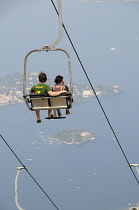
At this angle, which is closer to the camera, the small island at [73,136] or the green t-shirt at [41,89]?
the green t-shirt at [41,89]

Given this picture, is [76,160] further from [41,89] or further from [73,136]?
[41,89]

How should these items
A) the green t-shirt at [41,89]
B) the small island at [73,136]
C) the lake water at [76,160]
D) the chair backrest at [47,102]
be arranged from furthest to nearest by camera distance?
the small island at [73,136], the lake water at [76,160], the green t-shirt at [41,89], the chair backrest at [47,102]

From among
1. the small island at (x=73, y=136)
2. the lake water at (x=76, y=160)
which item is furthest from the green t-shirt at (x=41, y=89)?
the small island at (x=73, y=136)

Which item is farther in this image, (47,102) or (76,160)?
(76,160)

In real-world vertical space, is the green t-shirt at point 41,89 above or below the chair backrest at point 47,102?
above

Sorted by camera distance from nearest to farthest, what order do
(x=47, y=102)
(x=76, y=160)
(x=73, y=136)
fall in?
(x=47, y=102) < (x=76, y=160) < (x=73, y=136)

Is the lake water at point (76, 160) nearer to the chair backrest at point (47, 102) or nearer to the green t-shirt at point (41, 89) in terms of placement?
the green t-shirt at point (41, 89)

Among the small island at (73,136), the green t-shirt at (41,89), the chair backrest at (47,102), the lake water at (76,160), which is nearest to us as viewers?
the chair backrest at (47,102)

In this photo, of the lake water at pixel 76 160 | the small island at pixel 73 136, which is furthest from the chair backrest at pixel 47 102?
the small island at pixel 73 136

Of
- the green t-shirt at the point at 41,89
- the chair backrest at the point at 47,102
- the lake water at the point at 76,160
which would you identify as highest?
the green t-shirt at the point at 41,89

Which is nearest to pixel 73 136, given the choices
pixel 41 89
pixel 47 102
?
pixel 41 89
